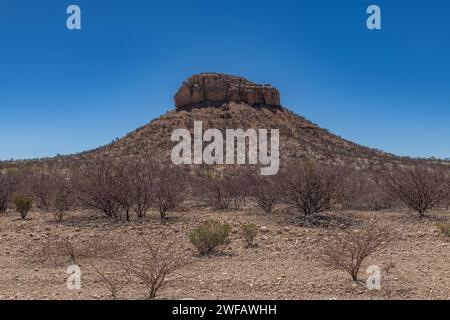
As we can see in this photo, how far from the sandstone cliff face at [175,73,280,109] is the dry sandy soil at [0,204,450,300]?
5231cm

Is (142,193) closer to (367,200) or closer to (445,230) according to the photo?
(445,230)

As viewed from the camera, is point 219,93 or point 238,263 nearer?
point 238,263

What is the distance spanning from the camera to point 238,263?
8930mm

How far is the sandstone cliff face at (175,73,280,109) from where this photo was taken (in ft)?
217

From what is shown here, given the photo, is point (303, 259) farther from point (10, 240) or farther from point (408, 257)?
point (10, 240)

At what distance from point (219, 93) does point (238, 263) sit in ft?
192

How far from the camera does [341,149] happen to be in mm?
58469

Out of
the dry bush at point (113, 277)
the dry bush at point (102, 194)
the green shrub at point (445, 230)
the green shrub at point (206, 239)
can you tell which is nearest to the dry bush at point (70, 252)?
the dry bush at point (113, 277)

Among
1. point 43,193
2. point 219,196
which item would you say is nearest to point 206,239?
point 219,196

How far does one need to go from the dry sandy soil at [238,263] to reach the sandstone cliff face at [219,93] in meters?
52.3

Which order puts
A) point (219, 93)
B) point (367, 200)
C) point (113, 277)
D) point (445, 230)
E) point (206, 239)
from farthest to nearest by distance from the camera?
point (219, 93) < point (367, 200) < point (445, 230) < point (206, 239) < point (113, 277)
